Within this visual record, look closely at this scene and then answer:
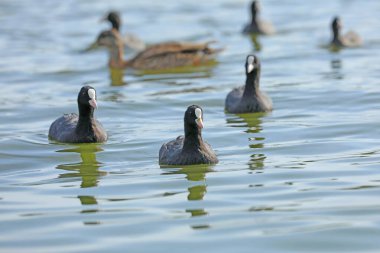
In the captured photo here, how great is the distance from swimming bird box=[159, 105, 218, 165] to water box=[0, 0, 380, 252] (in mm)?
156

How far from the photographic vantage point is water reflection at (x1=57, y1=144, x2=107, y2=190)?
13.1 meters

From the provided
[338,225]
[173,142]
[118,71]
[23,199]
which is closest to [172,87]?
[118,71]

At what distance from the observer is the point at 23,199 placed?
482 inches

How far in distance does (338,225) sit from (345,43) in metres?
16.0

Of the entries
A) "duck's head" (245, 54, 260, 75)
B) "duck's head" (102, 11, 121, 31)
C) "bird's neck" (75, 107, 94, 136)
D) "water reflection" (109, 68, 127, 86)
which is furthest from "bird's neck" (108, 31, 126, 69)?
"bird's neck" (75, 107, 94, 136)

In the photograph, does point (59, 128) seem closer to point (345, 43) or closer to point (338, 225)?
point (338, 225)

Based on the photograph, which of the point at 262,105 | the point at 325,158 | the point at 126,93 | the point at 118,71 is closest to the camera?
the point at 325,158

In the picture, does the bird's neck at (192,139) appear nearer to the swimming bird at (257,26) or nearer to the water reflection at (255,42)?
the water reflection at (255,42)

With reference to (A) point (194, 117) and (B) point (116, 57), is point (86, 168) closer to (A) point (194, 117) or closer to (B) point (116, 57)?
(A) point (194, 117)

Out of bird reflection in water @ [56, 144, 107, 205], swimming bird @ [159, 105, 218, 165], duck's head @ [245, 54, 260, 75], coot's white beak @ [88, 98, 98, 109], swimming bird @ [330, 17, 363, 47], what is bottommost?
bird reflection in water @ [56, 144, 107, 205]

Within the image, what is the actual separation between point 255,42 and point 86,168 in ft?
48.7

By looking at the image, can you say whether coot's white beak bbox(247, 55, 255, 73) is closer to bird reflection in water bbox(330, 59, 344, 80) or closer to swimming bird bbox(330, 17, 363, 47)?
bird reflection in water bbox(330, 59, 344, 80)

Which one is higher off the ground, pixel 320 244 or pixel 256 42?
pixel 256 42

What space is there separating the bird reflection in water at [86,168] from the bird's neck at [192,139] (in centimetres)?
116
